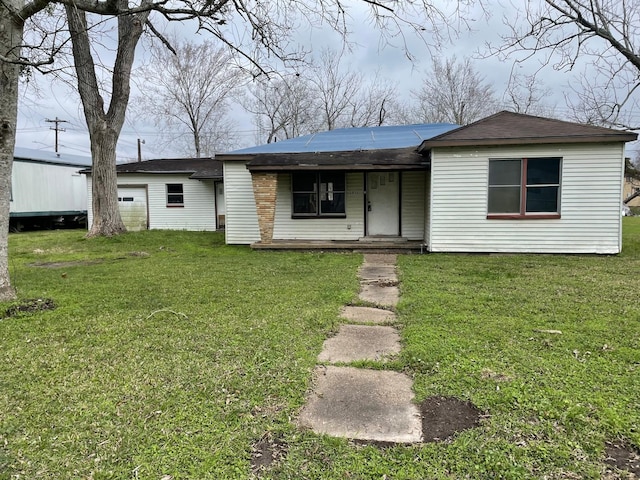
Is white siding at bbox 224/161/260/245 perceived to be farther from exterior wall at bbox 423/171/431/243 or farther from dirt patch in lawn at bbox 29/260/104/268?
exterior wall at bbox 423/171/431/243

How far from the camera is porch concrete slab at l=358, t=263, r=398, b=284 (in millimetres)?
7309

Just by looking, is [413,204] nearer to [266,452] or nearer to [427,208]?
[427,208]

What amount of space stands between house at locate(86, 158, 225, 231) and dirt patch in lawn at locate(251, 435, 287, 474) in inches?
628

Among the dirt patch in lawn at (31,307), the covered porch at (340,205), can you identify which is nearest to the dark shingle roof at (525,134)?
the covered porch at (340,205)

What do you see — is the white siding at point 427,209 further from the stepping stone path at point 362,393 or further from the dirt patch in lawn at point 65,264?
the dirt patch in lawn at point 65,264

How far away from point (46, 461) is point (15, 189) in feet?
66.5

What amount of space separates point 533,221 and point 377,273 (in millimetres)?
4476

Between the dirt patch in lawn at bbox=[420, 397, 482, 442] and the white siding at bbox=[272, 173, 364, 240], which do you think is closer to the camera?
the dirt patch in lawn at bbox=[420, 397, 482, 442]

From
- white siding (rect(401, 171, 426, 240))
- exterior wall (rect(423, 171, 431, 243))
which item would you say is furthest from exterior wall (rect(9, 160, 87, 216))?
exterior wall (rect(423, 171, 431, 243))

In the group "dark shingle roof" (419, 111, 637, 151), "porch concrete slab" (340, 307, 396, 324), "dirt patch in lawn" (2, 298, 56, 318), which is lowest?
"porch concrete slab" (340, 307, 396, 324)

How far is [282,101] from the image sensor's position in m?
32.4

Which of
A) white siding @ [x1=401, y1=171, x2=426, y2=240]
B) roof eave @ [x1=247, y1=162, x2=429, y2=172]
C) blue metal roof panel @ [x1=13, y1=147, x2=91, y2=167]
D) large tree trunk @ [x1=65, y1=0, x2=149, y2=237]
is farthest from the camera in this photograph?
blue metal roof panel @ [x1=13, y1=147, x2=91, y2=167]

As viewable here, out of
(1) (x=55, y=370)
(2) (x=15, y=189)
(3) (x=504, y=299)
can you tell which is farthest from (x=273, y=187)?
(2) (x=15, y=189)

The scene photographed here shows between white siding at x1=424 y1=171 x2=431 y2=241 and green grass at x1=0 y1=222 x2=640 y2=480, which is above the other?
white siding at x1=424 y1=171 x2=431 y2=241
